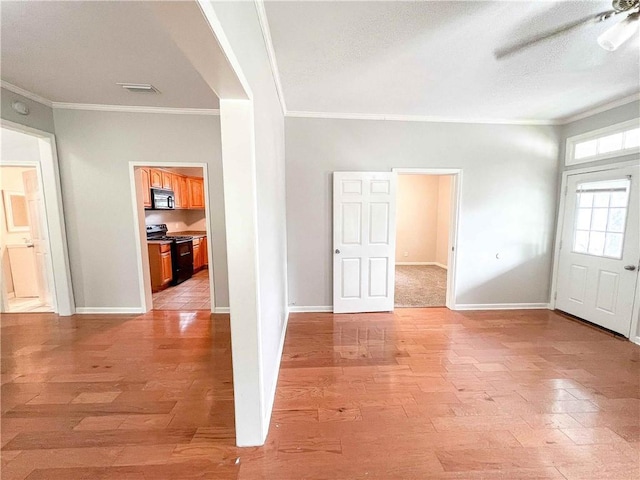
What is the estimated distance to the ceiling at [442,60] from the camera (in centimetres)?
168

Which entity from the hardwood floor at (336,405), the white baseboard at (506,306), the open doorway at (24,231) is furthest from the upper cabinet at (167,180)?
the white baseboard at (506,306)

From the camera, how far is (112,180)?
11.2ft

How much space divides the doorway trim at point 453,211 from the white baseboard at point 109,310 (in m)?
4.06

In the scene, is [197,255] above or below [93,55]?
below

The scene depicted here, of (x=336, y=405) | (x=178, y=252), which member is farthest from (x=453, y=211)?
(x=178, y=252)

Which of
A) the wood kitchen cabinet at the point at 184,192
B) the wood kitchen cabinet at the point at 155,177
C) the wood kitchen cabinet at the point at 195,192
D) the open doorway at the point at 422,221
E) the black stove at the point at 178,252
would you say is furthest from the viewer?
the open doorway at the point at 422,221

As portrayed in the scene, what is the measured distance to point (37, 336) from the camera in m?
2.93

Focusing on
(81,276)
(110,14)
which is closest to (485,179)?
(110,14)

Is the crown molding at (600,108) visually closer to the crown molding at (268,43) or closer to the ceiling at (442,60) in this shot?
the ceiling at (442,60)

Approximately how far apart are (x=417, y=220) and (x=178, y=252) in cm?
581

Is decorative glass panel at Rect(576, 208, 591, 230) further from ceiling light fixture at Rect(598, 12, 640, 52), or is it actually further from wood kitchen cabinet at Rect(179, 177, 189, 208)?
wood kitchen cabinet at Rect(179, 177, 189, 208)

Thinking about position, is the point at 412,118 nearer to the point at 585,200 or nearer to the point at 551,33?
the point at 551,33

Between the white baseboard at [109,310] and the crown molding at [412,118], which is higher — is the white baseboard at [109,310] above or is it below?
below

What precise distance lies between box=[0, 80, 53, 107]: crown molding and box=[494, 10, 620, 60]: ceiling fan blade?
4.67 meters
